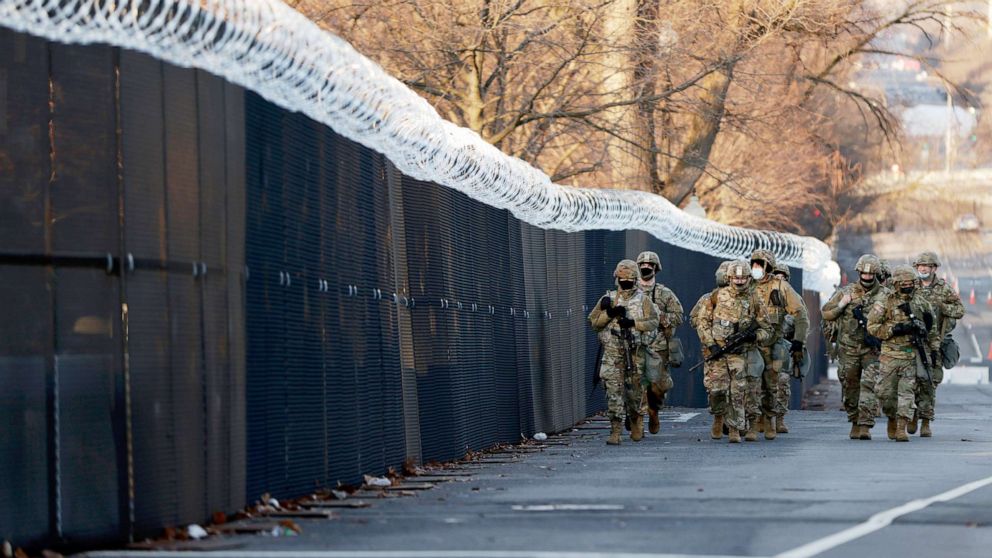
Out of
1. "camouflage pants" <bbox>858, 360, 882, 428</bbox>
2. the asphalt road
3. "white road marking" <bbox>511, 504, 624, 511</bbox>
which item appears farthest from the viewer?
"camouflage pants" <bbox>858, 360, 882, 428</bbox>

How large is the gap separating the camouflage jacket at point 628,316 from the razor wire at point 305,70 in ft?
3.55

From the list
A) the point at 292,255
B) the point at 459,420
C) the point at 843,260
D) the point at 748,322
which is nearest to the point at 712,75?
the point at 748,322

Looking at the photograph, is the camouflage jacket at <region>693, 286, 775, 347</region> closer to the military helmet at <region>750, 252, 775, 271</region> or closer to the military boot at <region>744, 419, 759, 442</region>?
the military helmet at <region>750, 252, 775, 271</region>

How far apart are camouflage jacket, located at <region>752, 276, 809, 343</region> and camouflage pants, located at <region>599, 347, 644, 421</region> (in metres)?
1.26

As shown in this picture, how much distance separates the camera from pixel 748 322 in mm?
19000

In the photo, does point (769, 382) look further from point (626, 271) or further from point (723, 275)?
point (626, 271)

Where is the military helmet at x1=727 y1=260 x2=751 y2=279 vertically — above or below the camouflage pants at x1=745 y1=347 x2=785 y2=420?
above

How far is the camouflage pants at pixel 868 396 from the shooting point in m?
19.3

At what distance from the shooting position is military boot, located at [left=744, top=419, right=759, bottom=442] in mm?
19062

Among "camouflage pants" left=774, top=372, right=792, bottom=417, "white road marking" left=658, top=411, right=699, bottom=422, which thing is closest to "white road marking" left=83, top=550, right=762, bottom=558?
"camouflage pants" left=774, top=372, right=792, bottom=417

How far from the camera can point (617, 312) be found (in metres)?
18.9

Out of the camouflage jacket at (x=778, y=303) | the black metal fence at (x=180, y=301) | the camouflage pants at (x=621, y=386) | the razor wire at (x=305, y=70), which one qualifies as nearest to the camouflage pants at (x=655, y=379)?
the camouflage pants at (x=621, y=386)

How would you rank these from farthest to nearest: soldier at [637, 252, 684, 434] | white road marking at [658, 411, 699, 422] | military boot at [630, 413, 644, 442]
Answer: white road marking at [658, 411, 699, 422], soldier at [637, 252, 684, 434], military boot at [630, 413, 644, 442]

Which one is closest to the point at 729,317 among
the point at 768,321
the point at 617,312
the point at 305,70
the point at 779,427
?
the point at 768,321
